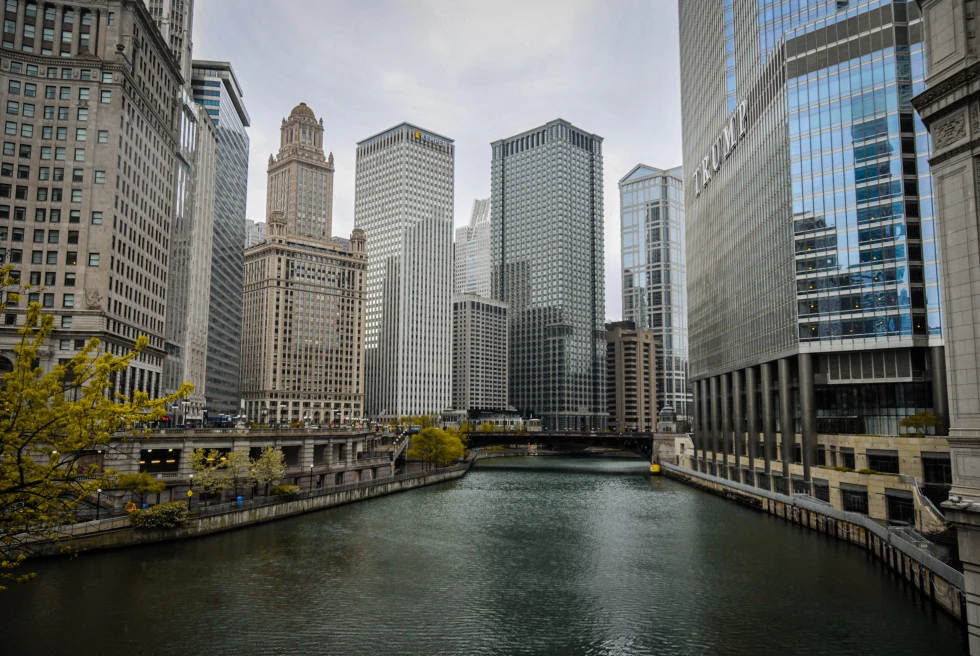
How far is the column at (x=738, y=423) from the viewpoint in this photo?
120 metres

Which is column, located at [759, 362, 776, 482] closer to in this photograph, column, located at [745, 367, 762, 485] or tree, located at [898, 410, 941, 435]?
column, located at [745, 367, 762, 485]

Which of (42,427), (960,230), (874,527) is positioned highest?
(960,230)

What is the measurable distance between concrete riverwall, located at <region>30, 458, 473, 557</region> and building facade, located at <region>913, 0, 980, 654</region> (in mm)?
41694

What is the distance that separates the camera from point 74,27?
4060 inches

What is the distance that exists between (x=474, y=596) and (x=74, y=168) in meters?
85.4

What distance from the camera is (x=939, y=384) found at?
82312 mm

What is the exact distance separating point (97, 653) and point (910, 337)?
86.4 m

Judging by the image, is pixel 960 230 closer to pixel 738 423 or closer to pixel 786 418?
pixel 786 418

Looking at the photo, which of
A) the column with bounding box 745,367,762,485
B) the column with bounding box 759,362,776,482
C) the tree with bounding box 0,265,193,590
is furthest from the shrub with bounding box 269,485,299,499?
the column with bounding box 745,367,762,485

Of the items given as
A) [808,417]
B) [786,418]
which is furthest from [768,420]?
[808,417]

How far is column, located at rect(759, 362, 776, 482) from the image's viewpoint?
104062 mm

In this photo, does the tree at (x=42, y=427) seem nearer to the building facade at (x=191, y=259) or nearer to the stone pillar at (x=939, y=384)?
the stone pillar at (x=939, y=384)

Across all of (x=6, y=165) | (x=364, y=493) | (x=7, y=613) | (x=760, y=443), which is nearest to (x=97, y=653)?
(x=7, y=613)

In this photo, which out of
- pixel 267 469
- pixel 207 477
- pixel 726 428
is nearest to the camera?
pixel 207 477
